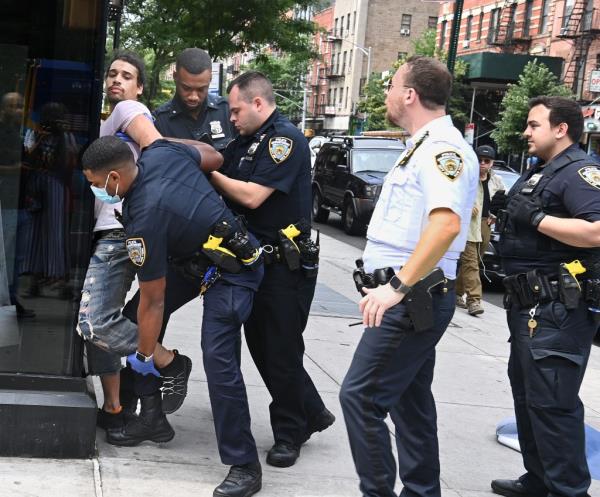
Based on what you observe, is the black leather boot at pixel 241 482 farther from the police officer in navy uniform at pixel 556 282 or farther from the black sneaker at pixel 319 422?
the police officer in navy uniform at pixel 556 282

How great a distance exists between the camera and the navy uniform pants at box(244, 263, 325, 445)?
14.9 feet

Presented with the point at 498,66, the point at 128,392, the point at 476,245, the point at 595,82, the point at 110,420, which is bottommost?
the point at 110,420

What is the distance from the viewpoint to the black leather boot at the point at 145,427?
458 cm

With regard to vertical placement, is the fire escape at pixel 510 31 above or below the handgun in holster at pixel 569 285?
above

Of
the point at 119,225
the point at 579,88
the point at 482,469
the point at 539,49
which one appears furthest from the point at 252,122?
the point at 539,49

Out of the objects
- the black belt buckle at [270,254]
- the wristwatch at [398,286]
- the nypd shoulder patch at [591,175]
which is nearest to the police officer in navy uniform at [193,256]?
the black belt buckle at [270,254]

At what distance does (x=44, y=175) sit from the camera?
497 centimetres

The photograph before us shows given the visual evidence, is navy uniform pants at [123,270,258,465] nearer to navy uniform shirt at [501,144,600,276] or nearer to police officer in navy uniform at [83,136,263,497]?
police officer in navy uniform at [83,136,263,497]

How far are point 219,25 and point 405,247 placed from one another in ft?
48.4

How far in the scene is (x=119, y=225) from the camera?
4480 mm

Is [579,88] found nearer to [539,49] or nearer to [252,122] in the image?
[539,49]

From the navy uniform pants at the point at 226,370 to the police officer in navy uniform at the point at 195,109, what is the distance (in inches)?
40.5

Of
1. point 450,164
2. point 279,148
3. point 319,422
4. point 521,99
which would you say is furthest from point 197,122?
point 521,99

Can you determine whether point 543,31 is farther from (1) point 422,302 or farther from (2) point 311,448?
(1) point 422,302
